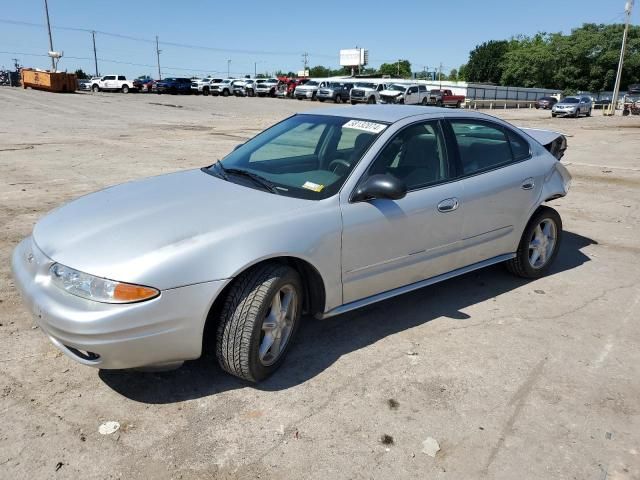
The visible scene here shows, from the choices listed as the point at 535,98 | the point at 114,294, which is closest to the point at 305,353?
the point at 114,294

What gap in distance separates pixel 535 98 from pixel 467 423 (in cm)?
7912

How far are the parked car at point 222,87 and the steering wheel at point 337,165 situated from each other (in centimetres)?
4991

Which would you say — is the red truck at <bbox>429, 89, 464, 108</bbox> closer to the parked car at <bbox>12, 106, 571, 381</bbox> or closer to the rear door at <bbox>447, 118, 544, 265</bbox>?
the rear door at <bbox>447, 118, 544, 265</bbox>

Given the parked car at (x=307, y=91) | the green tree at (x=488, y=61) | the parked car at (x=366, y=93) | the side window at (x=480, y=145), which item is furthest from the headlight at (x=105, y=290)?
the green tree at (x=488, y=61)

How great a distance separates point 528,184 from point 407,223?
5.15 ft

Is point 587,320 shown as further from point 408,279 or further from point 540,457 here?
point 540,457

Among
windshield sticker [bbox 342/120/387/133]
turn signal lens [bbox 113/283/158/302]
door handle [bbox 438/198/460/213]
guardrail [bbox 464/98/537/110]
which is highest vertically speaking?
windshield sticker [bbox 342/120/387/133]

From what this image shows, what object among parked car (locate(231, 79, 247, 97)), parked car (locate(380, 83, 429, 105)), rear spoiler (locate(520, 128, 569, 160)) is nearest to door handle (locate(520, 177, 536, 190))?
rear spoiler (locate(520, 128, 569, 160))

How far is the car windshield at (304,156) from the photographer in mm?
3557

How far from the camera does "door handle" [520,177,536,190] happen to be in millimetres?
4590

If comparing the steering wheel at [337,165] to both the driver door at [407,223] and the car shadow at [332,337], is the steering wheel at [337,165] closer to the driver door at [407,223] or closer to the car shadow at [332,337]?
the driver door at [407,223]

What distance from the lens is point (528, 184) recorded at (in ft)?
15.2

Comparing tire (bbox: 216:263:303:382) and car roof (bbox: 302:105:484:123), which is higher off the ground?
car roof (bbox: 302:105:484:123)

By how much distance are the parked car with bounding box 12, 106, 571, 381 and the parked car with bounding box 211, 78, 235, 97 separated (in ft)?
161
